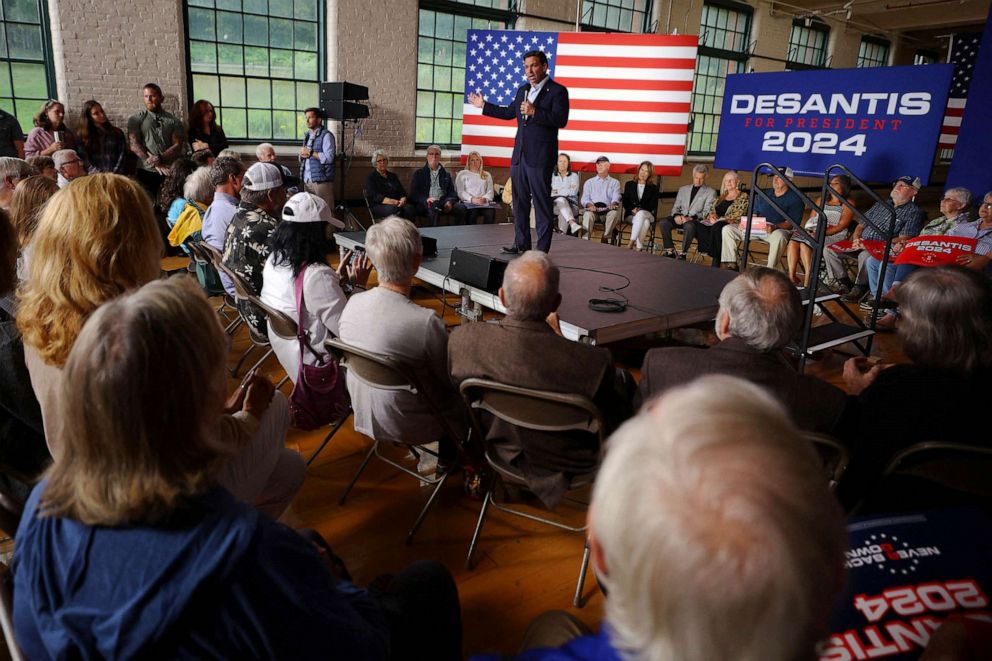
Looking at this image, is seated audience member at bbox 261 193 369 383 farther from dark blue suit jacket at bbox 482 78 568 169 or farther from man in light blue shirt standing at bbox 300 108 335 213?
man in light blue shirt standing at bbox 300 108 335 213

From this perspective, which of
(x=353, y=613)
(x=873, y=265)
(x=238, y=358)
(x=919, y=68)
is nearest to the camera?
(x=353, y=613)

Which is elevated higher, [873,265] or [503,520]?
[873,265]

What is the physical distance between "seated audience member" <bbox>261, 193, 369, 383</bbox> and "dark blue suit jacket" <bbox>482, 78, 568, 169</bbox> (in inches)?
85.1

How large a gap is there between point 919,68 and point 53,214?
6003 millimetres

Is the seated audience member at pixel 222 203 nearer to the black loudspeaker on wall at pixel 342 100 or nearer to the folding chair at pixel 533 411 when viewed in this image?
the folding chair at pixel 533 411

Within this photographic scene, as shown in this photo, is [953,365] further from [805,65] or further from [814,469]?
[805,65]

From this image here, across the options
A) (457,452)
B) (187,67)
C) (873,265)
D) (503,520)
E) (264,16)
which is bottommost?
(503,520)

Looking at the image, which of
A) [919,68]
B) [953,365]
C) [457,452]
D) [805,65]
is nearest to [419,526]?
[457,452]

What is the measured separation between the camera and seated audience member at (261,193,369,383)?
2.46 metres

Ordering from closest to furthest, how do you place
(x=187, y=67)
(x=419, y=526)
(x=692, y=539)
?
1. (x=692, y=539)
2. (x=419, y=526)
3. (x=187, y=67)

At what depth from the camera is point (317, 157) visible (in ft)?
22.2

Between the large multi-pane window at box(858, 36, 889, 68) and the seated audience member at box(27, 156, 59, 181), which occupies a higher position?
the large multi-pane window at box(858, 36, 889, 68)

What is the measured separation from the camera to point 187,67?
253 inches

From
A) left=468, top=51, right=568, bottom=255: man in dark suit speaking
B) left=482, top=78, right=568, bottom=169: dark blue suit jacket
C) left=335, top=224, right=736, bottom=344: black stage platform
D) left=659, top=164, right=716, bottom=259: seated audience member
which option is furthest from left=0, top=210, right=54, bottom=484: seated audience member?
left=659, top=164, right=716, bottom=259: seated audience member
